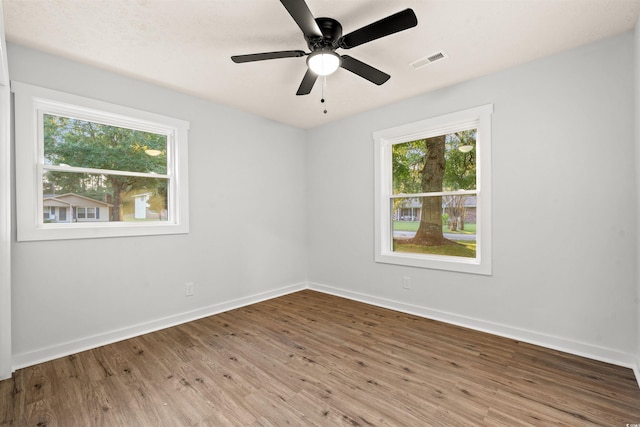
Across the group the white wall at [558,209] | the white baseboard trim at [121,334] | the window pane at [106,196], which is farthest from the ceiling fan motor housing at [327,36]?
the white baseboard trim at [121,334]

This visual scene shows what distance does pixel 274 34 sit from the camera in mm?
2256

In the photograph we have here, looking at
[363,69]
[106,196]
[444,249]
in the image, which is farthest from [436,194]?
[106,196]

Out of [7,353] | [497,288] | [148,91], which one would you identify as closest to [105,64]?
[148,91]

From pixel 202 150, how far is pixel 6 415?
2.66 meters

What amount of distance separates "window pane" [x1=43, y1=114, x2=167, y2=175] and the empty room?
0.06ft

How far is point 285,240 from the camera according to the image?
4.45 metres

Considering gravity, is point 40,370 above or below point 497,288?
below

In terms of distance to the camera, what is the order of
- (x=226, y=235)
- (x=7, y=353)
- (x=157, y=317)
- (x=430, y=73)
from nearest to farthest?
(x=7, y=353)
(x=430, y=73)
(x=157, y=317)
(x=226, y=235)

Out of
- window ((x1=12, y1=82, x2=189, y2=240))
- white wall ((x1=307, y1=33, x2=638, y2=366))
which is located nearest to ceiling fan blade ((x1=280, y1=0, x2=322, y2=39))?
white wall ((x1=307, y1=33, x2=638, y2=366))

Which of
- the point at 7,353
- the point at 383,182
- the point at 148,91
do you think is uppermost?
the point at 148,91

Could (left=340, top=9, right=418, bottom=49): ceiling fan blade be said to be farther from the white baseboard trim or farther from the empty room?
the white baseboard trim

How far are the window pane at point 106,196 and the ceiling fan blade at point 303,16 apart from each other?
7.66 ft

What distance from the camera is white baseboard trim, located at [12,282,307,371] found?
2.40m

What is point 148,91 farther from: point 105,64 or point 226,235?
point 226,235
